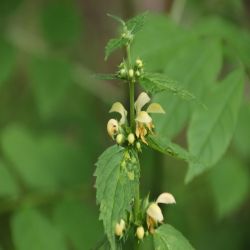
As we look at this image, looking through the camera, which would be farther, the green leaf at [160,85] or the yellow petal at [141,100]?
the yellow petal at [141,100]

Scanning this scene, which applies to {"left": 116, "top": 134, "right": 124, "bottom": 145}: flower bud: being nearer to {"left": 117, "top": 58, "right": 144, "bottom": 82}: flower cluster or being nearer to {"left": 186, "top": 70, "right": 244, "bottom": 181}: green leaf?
{"left": 117, "top": 58, "right": 144, "bottom": 82}: flower cluster

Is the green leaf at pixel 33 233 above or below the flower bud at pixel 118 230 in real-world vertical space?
below

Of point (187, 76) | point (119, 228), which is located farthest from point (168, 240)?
point (187, 76)

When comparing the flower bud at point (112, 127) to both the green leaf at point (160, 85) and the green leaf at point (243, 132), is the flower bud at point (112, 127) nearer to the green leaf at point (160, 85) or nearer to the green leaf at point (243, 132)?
the green leaf at point (160, 85)

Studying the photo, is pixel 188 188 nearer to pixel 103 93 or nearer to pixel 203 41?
pixel 103 93

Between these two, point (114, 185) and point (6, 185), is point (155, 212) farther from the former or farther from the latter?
point (6, 185)

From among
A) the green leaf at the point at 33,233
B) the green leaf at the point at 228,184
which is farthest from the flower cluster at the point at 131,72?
the green leaf at the point at 228,184

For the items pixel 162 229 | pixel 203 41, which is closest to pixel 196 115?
pixel 203 41
